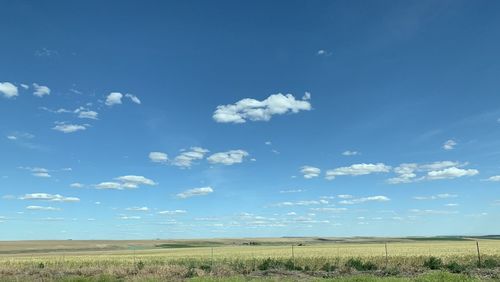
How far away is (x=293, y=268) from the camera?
38844mm

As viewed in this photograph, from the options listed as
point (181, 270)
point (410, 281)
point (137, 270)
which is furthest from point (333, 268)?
point (410, 281)

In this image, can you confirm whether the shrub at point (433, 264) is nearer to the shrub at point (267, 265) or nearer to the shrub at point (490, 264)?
the shrub at point (490, 264)

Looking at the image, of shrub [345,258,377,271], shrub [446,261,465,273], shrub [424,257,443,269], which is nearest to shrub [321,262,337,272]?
shrub [345,258,377,271]

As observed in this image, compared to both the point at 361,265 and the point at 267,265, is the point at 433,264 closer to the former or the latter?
the point at 361,265

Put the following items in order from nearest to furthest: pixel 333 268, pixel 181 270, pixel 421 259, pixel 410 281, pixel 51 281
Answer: pixel 410 281
pixel 51 281
pixel 181 270
pixel 333 268
pixel 421 259

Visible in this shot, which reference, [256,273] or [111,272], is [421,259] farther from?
[111,272]

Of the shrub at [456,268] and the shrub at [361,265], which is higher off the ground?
the shrub at [361,265]

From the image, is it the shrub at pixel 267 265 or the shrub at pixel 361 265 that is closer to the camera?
the shrub at pixel 361 265

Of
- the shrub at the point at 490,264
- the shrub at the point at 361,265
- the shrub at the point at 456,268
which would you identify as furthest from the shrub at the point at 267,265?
the shrub at the point at 490,264

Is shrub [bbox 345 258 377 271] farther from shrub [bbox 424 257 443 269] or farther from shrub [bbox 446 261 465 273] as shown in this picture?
shrub [bbox 446 261 465 273]

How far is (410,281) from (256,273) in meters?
16.0

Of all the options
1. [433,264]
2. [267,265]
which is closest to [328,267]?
[267,265]

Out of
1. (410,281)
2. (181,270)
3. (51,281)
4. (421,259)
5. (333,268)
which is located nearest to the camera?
(410,281)

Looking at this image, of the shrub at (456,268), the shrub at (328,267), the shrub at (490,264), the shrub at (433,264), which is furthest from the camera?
the shrub at (328,267)
